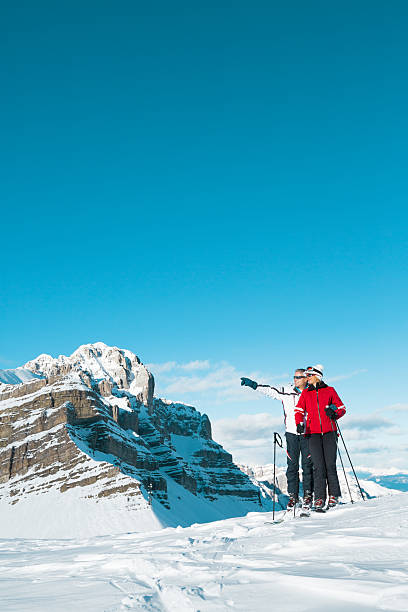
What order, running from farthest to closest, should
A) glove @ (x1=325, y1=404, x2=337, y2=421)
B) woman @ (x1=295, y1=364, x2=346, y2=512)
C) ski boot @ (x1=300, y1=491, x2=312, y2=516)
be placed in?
1. ski boot @ (x1=300, y1=491, x2=312, y2=516)
2. woman @ (x1=295, y1=364, x2=346, y2=512)
3. glove @ (x1=325, y1=404, x2=337, y2=421)

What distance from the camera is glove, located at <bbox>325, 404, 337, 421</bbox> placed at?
9750 millimetres

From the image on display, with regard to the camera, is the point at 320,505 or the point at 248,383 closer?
the point at 320,505

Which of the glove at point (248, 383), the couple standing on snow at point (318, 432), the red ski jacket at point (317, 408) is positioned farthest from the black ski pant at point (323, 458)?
the glove at point (248, 383)

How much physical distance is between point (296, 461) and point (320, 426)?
1828 millimetres

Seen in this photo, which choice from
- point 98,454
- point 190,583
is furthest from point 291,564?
point 98,454

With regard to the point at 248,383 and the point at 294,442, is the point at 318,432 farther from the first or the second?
the point at 248,383

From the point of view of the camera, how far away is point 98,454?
153 metres

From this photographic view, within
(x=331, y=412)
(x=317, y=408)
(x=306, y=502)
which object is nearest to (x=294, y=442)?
(x=306, y=502)

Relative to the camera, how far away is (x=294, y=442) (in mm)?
11273

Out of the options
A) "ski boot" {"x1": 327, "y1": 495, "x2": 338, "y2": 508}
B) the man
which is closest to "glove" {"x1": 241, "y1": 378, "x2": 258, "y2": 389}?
the man

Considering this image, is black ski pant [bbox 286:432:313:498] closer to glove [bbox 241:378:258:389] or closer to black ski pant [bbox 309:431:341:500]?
black ski pant [bbox 309:431:341:500]

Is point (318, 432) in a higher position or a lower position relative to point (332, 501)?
higher

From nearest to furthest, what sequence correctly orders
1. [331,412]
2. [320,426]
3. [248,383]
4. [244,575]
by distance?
[244,575] → [331,412] → [320,426] → [248,383]

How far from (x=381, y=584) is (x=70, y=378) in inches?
6964
